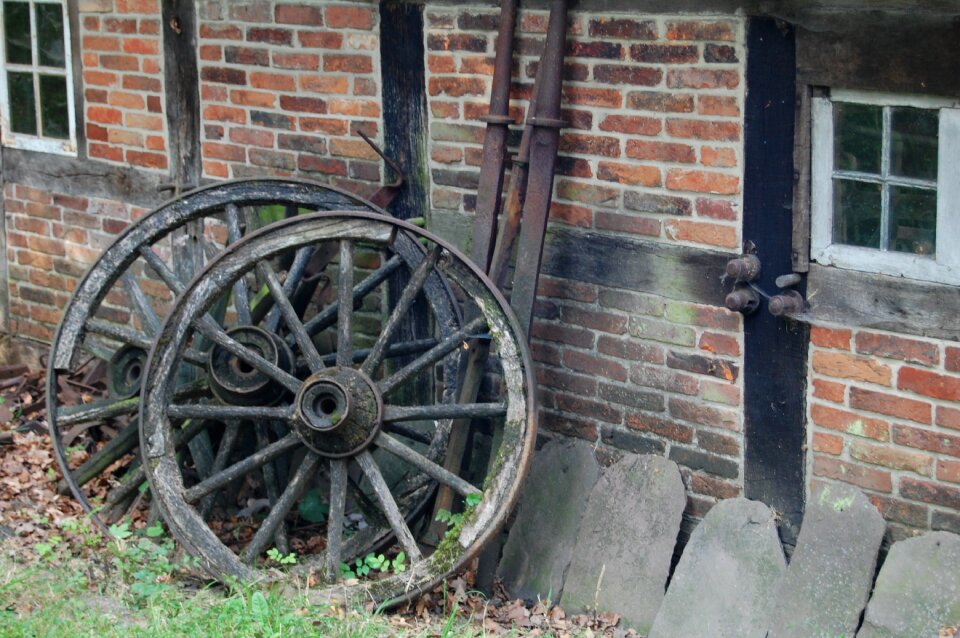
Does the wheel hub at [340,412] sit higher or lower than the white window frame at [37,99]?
lower

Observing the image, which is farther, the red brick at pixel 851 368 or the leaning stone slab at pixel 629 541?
the leaning stone slab at pixel 629 541

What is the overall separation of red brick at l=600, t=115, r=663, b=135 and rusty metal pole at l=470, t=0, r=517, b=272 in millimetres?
415

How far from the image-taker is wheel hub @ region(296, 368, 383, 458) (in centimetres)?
489

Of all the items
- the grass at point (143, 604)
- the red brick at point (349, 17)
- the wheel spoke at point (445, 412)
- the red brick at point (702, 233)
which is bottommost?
the grass at point (143, 604)

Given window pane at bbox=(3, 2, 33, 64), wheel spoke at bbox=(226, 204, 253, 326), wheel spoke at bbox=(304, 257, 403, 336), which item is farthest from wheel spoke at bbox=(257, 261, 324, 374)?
window pane at bbox=(3, 2, 33, 64)

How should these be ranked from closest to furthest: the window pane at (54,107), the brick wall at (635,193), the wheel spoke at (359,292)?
the brick wall at (635,193)
the wheel spoke at (359,292)
the window pane at (54,107)

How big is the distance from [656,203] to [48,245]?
3998mm

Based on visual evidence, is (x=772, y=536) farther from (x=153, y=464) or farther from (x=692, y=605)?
(x=153, y=464)

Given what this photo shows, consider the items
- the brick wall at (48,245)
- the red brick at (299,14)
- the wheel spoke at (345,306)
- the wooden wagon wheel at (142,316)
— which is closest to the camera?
the wheel spoke at (345,306)

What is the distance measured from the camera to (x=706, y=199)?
480 centimetres

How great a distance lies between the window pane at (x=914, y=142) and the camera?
4258 millimetres

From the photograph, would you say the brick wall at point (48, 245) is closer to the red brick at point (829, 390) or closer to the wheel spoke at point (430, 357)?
the wheel spoke at point (430, 357)

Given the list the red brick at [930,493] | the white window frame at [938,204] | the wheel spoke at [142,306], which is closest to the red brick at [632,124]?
the white window frame at [938,204]

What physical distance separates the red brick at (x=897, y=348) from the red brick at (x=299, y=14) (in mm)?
2919
